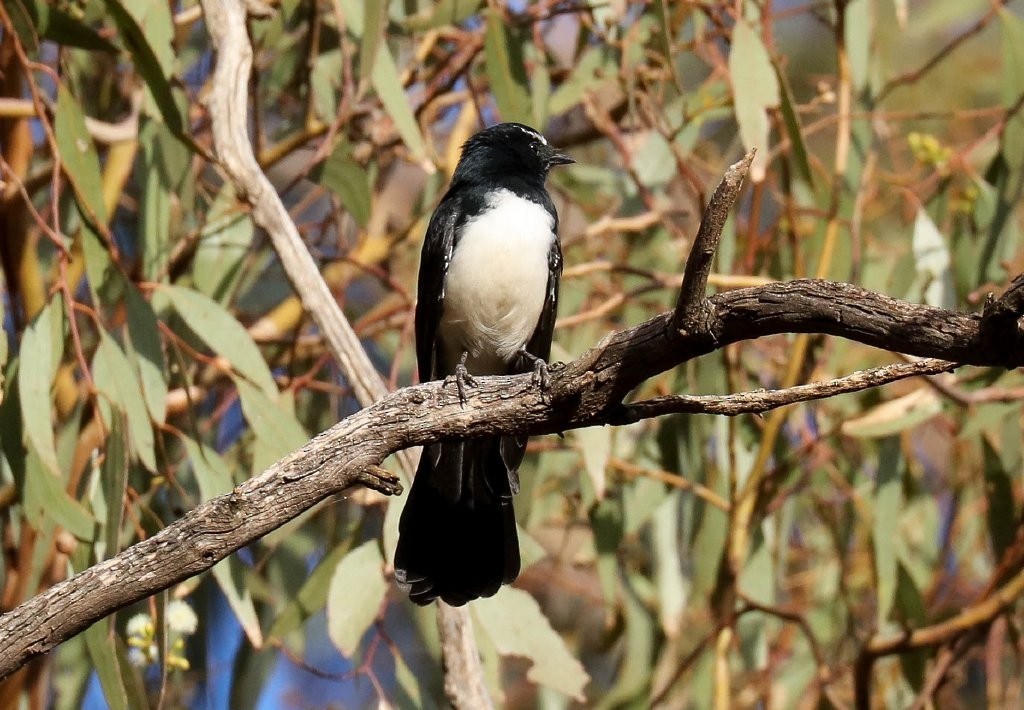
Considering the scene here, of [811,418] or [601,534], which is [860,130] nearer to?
[811,418]

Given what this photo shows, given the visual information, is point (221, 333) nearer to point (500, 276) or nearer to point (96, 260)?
point (96, 260)

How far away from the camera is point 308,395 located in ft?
15.8

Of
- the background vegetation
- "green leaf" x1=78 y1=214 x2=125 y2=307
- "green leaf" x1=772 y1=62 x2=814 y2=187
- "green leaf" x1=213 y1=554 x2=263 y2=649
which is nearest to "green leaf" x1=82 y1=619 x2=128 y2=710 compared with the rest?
the background vegetation

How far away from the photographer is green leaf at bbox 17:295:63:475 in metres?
3.23

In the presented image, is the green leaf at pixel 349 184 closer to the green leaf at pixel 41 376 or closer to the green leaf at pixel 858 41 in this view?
the green leaf at pixel 41 376

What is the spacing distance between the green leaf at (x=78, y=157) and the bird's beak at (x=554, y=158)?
1.39 meters

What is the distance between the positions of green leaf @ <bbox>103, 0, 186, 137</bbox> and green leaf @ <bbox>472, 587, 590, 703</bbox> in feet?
4.86

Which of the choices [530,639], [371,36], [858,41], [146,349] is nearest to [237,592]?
[146,349]

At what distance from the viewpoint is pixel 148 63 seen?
3477mm

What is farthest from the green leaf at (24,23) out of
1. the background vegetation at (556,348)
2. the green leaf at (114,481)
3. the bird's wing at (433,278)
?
the bird's wing at (433,278)

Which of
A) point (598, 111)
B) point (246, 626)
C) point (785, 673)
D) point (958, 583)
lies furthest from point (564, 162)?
point (958, 583)

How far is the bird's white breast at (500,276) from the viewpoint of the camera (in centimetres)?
386

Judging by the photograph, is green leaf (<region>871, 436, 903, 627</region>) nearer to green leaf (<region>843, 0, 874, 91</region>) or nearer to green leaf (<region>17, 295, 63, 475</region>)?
green leaf (<region>843, 0, 874, 91</region>)

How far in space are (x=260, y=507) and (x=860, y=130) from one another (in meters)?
2.96
